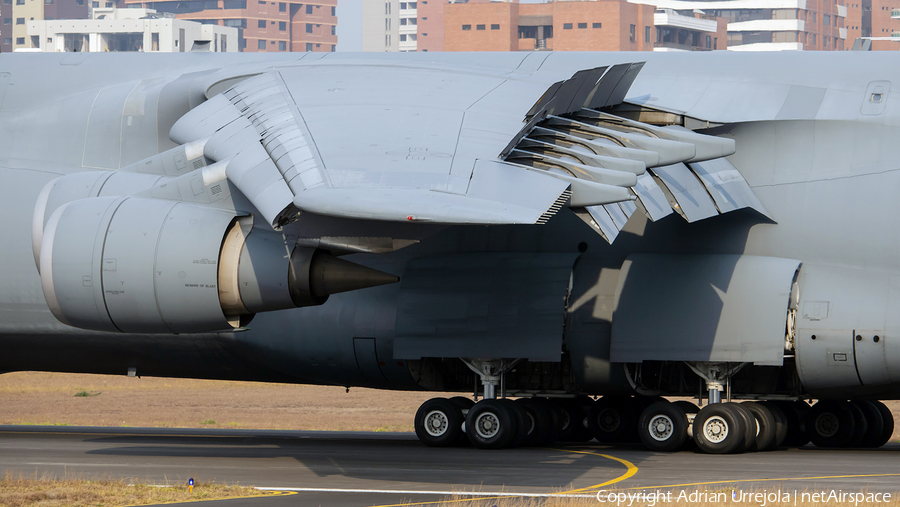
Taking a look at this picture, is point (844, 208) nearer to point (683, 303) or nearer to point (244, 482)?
point (683, 303)

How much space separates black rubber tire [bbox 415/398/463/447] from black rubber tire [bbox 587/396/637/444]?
10.4 ft

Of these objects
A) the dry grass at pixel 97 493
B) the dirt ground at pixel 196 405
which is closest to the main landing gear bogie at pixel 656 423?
the dry grass at pixel 97 493

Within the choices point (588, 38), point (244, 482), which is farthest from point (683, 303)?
point (588, 38)

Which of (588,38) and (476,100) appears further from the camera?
(588,38)

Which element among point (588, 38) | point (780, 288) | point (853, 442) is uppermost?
point (588, 38)

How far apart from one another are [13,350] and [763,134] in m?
13.0

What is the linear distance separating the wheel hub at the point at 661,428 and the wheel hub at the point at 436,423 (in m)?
3.32

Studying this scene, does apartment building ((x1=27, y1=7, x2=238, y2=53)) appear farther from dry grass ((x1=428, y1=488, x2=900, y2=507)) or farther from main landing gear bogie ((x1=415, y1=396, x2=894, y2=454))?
dry grass ((x1=428, y1=488, x2=900, y2=507))

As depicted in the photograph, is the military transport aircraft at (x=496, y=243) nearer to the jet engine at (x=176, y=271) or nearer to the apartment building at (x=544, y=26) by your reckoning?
the jet engine at (x=176, y=271)

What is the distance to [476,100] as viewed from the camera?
602 inches

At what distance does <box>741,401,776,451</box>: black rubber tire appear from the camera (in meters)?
18.7

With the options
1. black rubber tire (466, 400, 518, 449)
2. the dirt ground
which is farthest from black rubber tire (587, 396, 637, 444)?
the dirt ground

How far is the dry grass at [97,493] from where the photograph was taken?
13.2m

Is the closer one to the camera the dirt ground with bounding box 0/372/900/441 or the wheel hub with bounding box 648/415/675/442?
the wheel hub with bounding box 648/415/675/442
